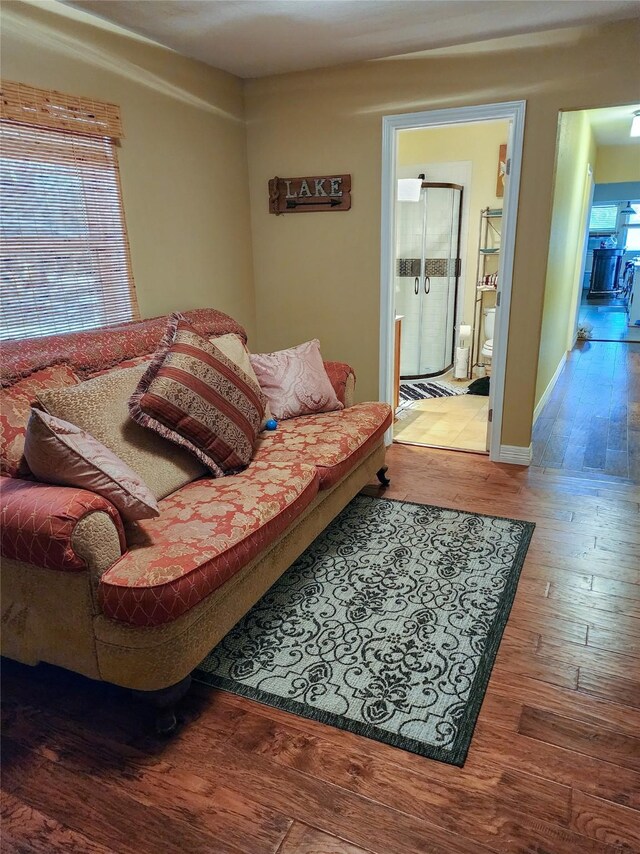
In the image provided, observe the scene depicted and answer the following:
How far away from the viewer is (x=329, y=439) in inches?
105

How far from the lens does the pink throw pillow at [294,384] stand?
9.84 feet

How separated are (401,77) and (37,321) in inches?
100

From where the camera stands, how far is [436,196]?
18.2 ft

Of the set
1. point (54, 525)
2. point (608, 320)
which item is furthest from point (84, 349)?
point (608, 320)

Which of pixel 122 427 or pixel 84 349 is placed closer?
pixel 122 427

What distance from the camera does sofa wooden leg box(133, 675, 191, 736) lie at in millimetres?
1661

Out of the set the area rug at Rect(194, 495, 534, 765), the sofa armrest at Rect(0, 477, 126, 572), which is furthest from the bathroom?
the sofa armrest at Rect(0, 477, 126, 572)

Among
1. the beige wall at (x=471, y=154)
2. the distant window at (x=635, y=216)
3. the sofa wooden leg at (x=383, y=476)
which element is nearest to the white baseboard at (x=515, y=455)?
the sofa wooden leg at (x=383, y=476)

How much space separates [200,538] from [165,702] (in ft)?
1.59

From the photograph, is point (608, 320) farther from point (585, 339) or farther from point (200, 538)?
point (200, 538)

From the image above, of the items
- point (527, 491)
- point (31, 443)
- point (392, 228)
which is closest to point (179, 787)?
point (31, 443)

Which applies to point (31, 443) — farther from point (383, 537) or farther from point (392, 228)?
point (392, 228)

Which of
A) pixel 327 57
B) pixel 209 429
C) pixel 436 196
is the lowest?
pixel 209 429

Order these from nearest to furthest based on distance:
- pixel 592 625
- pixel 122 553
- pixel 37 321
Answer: pixel 122 553 → pixel 592 625 → pixel 37 321
